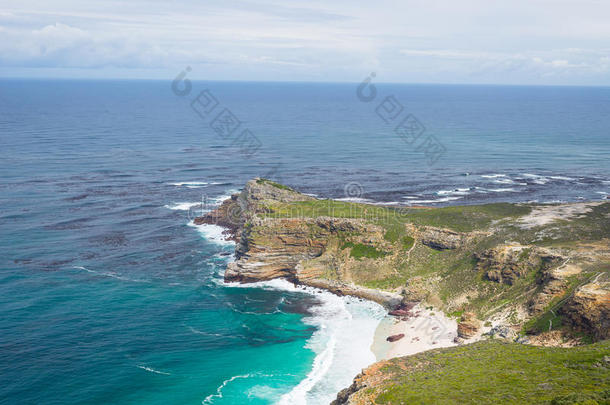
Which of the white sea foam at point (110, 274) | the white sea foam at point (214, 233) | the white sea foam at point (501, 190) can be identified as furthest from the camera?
the white sea foam at point (501, 190)

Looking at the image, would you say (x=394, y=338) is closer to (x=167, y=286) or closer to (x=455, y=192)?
(x=167, y=286)

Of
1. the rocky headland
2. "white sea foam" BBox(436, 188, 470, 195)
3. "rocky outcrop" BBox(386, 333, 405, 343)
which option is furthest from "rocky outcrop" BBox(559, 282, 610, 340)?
"white sea foam" BBox(436, 188, 470, 195)

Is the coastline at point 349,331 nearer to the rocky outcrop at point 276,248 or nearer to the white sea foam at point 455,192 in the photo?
the rocky outcrop at point 276,248

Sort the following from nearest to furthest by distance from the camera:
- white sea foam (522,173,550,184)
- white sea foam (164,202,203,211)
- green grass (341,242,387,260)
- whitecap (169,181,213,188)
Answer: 1. green grass (341,242,387,260)
2. white sea foam (164,202,203,211)
3. whitecap (169,181,213,188)
4. white sea foam (522,173,550,184)

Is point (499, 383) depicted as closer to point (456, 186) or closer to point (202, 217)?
point (202, 217)

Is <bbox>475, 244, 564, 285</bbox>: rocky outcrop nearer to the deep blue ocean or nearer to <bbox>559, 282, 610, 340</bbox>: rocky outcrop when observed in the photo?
<bbox>559, 282, 610, 340</bbox>: rocky outcrop

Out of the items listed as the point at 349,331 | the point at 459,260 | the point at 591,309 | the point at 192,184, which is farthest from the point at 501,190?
the point at 591,309

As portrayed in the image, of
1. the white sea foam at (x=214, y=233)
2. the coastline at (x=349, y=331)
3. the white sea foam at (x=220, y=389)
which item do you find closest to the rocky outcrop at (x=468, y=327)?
the coastline at (x=349, y=331)

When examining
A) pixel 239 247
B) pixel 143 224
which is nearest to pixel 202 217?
pixel 143 224
